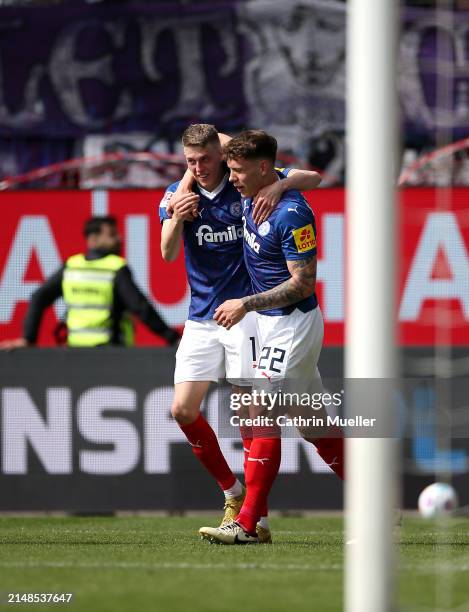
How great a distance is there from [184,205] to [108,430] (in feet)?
9.12

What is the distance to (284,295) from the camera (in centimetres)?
679

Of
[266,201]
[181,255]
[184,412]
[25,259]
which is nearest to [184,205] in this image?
[266,201]

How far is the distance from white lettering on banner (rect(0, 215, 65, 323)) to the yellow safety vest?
1226mm

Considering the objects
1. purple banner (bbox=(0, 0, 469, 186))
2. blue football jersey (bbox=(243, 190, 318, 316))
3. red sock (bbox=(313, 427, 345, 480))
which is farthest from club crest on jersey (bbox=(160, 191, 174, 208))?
purple banner (bbox=(0, 0, 469, 186))

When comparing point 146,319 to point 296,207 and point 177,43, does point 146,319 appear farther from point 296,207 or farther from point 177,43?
point 177,43

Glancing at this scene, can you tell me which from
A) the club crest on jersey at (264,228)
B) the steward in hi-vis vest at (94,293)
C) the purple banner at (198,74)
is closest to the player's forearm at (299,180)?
the club crest on jersey at (264,228)

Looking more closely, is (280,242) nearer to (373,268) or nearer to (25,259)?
(373,268)

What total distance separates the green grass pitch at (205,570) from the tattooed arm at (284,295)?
1118 millimetres

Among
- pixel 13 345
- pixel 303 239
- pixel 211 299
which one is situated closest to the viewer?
pixel 303 239

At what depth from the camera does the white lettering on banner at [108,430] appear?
31.1 ft

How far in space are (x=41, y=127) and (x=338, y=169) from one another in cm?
331

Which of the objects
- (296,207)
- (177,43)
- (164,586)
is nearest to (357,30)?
(164,586)

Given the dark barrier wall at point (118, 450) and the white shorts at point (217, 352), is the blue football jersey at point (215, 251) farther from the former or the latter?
the dark barrier wall at point (118, 450)

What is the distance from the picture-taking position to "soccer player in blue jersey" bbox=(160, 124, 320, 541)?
740 cm
